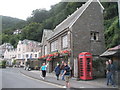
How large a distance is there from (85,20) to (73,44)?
12.2ft

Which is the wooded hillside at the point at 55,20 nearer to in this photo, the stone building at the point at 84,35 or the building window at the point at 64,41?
the stone building at the point at 84,35

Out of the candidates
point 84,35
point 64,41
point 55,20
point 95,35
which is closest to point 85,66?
point 84,35

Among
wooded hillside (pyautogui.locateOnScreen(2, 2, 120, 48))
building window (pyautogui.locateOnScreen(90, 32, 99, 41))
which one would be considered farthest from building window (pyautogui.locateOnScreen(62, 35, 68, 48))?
wooded hillside (pyautogui.locateOnScreen(2, 2, 120, 48))

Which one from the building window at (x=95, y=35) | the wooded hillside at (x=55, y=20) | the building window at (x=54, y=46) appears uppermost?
the wooded hillside at (x=55, y=20)

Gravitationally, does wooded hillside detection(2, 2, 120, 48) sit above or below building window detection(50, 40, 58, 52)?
above

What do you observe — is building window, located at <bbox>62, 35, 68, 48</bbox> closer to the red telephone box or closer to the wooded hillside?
the red telephone box

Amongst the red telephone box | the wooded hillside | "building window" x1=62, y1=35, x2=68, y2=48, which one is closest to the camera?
the red telephone box

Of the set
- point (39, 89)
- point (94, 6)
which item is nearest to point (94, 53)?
point (94, 6)

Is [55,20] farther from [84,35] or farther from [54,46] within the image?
[84,35]

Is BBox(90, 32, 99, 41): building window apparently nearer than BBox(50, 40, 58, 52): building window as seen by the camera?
Yes

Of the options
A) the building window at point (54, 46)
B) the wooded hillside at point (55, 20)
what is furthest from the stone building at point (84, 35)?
the wooded hillside at point (55, 20)

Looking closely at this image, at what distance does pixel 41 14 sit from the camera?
313 feet

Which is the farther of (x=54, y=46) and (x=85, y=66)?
(x=54, y=46)

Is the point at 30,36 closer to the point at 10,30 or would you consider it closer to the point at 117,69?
the point at 10,30
